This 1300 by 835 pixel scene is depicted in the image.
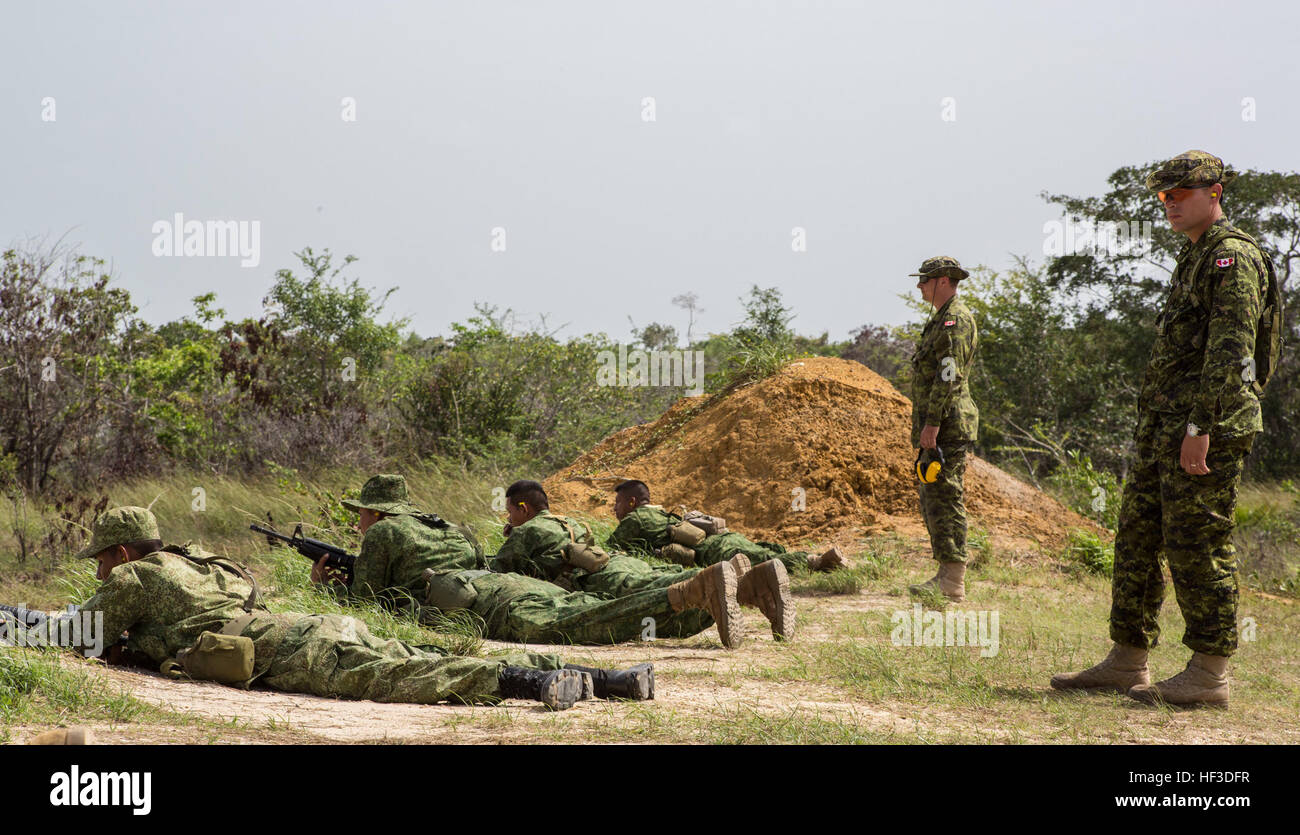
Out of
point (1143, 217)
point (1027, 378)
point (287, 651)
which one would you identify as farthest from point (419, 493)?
point (1143, 217)

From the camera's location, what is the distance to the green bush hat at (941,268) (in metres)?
7.45

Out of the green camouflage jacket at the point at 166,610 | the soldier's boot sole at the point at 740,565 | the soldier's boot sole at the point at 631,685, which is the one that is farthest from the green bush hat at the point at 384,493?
the soldier's boot sole at the point at 631,685

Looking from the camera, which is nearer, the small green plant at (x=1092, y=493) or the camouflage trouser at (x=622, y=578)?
the camouflage trouser at (x=622, y=578)

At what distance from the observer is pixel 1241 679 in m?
5.38

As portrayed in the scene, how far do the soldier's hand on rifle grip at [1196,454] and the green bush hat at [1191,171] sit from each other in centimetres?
105

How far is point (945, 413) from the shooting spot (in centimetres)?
740

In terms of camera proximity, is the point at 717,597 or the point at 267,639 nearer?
the point at 267,639

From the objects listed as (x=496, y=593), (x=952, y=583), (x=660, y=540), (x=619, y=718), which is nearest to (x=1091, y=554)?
(x=952, y=583)

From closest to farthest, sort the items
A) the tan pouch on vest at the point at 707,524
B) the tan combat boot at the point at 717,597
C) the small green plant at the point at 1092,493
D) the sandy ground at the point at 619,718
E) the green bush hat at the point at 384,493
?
the sandy ground at the point at 619,718, the tan combat boot at the point at 717,597, the green bush hat at the point at 384,493, the tan pouch on vest at the point at 707,524, the small green plant at the point at 1092,493

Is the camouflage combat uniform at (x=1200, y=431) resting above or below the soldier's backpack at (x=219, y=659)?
above

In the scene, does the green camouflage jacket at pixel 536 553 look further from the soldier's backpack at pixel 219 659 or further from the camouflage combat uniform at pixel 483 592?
the soldier's backpack at pixel 219 659

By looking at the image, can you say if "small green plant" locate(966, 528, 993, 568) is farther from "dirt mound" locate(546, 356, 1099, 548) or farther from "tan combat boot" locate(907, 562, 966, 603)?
"tan combat boot" locate(907, 562, 966, 603)

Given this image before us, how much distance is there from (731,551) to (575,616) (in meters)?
2.17

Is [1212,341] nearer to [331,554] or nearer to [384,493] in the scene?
[384,493]
